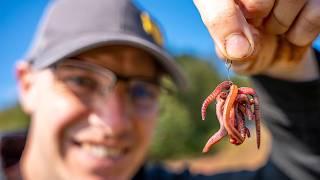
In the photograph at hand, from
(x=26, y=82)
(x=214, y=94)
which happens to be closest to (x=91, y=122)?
(x=26, y=82)

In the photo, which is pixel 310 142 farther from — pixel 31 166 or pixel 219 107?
pixel 31 166

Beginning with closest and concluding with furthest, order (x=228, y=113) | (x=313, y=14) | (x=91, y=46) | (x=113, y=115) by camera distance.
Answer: (x=228, y=113) → (x=313, y=14) → (x=91, y=46) → (x=113, y=115)

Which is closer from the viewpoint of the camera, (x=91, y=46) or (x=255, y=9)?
(x=255, y=9)

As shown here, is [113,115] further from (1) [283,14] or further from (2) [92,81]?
(1) [283,14]

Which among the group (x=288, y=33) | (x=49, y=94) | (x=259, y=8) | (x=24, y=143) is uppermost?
(x=259, y=8)

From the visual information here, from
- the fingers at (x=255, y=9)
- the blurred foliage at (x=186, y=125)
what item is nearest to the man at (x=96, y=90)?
the fingers at (x=255, y=9)

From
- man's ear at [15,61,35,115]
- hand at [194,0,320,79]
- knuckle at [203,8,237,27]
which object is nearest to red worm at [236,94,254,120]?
hand at [194,0,320,79]

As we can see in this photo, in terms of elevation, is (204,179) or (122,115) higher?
Answer: (122,115)

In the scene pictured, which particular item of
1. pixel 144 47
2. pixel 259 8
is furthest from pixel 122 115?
pixel 259 8
